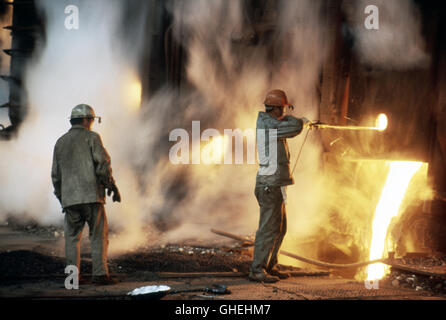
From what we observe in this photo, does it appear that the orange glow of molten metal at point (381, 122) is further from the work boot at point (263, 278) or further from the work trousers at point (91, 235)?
the work trousers at point (91, 235)

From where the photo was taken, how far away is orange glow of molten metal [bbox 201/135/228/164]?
10180 millimetres

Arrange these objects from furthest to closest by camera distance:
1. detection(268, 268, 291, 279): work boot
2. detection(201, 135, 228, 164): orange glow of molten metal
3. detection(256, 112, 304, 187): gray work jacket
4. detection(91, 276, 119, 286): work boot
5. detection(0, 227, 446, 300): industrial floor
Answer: detection(201, 135, 228, 164): orange glow of molten metal < detection(268, 268, 291, 279): work boot < detection(256, 112, 304, 187): gray work jacket < detection(91, 276, 119, 286): work boot < detection(0, 227, 446, 300): industrial floor

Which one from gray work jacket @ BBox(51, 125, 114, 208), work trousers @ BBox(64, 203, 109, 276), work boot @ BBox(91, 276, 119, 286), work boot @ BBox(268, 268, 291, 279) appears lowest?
work boot @ BBox(268, 268, 291, 279)

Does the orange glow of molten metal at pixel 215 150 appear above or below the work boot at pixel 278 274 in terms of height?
above

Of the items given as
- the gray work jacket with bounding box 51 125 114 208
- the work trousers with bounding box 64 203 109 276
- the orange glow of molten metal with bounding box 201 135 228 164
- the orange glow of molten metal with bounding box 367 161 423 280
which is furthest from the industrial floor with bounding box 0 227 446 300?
the orange glow of molten metal with bounding box 201 135 228 164

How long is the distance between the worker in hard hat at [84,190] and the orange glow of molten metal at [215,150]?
16.6ft

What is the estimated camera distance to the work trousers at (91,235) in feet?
16.8

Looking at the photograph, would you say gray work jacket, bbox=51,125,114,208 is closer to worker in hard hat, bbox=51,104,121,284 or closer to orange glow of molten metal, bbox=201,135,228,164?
worker in hard hat, bbox=51,104,121,284

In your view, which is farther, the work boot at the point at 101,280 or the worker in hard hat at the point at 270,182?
the worker in hard hat at the point at 270,182

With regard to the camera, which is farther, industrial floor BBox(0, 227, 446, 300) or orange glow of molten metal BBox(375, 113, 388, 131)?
orange glow of molten metal BBox(375, 113, 388, 131)

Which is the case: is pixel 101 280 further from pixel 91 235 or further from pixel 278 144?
pixel 278 144

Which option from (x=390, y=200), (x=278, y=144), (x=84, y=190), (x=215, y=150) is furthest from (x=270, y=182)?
(x=215, y=150)

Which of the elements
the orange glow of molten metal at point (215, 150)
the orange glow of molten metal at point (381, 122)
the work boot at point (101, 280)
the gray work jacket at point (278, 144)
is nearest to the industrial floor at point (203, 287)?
the work boot at point (101, 280)
